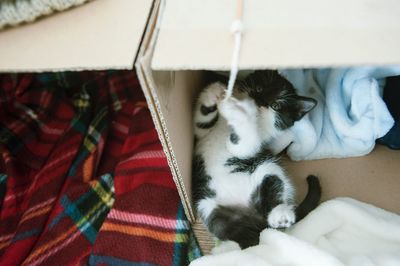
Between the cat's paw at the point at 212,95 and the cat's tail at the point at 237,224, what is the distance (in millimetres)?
254

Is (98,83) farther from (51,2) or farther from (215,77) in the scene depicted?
(51,2)

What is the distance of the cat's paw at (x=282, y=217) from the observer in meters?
0.84

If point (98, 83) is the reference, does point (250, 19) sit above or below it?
above

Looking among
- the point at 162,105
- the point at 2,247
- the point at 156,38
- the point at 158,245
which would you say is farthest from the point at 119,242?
the point at 156,38

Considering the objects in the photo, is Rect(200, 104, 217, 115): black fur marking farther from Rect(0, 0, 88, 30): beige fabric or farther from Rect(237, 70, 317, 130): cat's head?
Rect(0, 0, 88, 30): beige fabric

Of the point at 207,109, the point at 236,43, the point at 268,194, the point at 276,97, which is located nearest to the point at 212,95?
the point at 207,109

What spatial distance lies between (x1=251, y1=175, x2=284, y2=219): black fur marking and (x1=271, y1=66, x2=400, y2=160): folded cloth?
11 centimetres

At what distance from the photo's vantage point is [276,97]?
3.08ft

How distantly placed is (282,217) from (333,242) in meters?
0.14

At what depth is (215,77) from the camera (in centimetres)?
107

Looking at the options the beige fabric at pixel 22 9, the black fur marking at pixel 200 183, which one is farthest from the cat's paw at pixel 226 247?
the beige fabric at pixel 22 9

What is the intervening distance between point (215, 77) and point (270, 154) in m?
0.26

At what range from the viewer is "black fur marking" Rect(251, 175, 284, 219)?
92 centimetres

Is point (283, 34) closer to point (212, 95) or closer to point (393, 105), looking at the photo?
point (212, 95)
